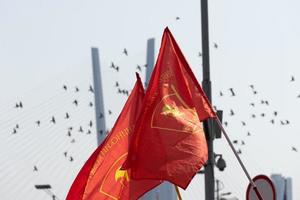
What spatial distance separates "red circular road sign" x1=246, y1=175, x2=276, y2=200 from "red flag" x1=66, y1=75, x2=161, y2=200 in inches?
79.8

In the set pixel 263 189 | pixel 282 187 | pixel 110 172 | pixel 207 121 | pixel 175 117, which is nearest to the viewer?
pixel 175 117

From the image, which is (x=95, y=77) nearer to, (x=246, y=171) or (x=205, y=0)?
(x=205, y=0)

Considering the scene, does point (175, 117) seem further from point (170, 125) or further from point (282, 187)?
point (282, 187)

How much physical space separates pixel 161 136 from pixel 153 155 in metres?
0.33

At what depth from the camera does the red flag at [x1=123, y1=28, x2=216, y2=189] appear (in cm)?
1505

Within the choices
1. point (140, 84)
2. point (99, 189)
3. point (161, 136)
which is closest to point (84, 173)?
point (99, 189)

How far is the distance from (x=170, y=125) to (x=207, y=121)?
6.83 ft

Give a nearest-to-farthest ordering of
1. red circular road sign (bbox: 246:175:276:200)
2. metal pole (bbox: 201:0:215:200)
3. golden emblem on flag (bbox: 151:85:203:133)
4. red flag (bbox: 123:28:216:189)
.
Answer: red flag (bbox: 123:28:216:189) < golden emblem on flag (bbox: 151:85:203:133) < red circular road sign (bbox: 246:175:276:200) < metal pole (bbox: 201:0:215:200)

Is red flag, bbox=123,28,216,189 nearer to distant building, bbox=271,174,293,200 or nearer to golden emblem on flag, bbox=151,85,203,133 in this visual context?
golden emblem on flag, bbox=151,85,203,133

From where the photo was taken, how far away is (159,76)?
16203 mm

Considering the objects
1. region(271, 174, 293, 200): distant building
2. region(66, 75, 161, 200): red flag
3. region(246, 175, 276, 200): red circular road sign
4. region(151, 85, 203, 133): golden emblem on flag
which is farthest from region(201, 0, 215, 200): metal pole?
region(271, 174, 293, 200): distant building

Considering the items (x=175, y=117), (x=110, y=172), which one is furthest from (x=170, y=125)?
(x=110, y=172)

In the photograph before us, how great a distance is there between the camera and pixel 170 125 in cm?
1552

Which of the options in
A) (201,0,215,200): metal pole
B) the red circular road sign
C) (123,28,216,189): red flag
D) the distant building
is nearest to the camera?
(123,28,216,189): red flag
